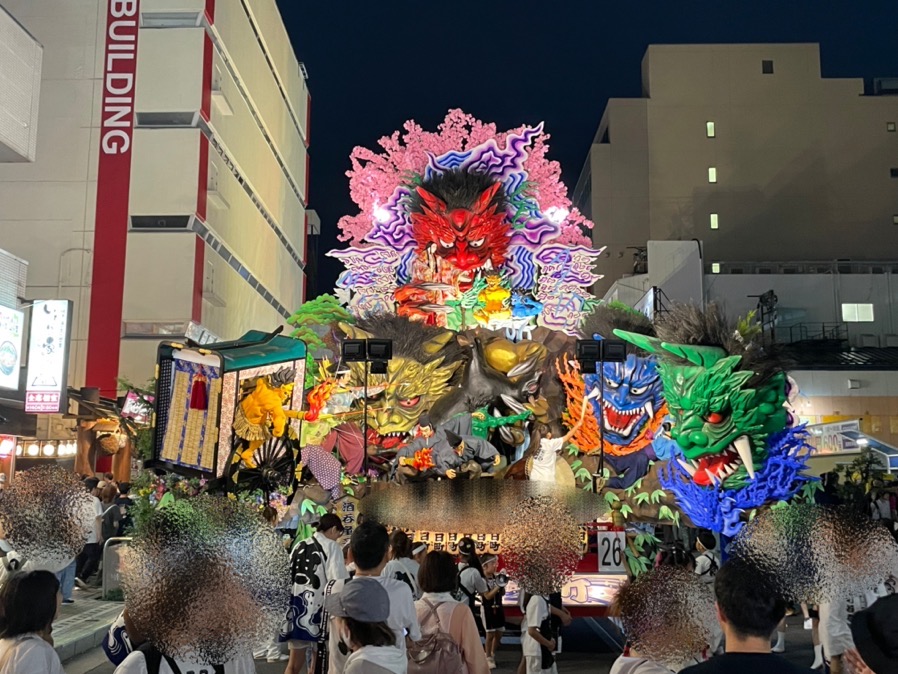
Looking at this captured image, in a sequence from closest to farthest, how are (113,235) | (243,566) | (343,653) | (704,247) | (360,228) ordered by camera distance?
1. (243,566)
2. (343,653)
3. (360,228)
4. (113,235)
5. (704,247)

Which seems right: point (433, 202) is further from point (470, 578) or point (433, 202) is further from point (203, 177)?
point (470, 578)

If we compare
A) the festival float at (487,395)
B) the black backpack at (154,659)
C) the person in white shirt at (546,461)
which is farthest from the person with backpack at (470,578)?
the person in white shirt at (546,461)

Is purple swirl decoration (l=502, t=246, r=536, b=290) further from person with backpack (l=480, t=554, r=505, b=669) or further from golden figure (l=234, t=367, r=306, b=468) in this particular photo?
person with backpack (l=480, t=554, r=505, b=669)

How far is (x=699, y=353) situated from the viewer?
45.7 feet

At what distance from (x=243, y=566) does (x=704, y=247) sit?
3884 centimetres

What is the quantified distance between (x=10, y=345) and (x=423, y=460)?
8503 mm

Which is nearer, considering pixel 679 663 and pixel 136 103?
pixel 679 663

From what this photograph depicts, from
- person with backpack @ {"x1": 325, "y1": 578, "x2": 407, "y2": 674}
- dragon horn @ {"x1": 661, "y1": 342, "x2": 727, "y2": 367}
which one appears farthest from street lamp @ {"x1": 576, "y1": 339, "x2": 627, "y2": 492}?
person with backpack @ {"x1": 325, "y1": 578, "x2": 407, "y2": 674}

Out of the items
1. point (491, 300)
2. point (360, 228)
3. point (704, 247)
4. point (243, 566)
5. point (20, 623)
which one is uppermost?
point (704, 247)

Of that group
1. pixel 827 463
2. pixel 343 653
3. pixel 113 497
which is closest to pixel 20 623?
pixel 343 653

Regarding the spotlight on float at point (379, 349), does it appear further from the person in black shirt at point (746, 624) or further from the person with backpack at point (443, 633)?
the person in black shirt at point (746, 624)

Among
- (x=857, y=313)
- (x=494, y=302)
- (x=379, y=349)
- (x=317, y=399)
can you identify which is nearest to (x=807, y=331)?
(x=857, y=313)

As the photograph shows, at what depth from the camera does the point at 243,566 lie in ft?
12.4

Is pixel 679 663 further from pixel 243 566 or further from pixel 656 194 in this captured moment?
pixel 656 194
